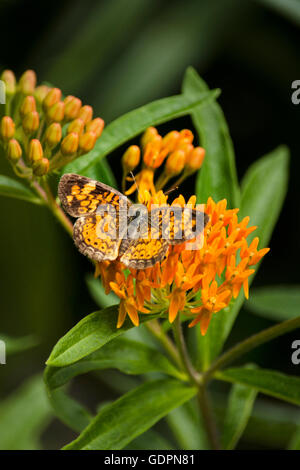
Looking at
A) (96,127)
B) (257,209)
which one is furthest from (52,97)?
(257,209)

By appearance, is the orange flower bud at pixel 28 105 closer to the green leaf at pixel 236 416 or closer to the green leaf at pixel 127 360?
the green leaf at pixel 127 360

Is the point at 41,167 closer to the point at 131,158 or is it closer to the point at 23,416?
the point at 131,158

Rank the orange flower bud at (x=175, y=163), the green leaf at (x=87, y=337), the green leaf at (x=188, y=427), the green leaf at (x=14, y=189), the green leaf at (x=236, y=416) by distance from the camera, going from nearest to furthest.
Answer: the green leaf at (x=87, y=337) → the green leaf at (x=14, y=189) → the orange flower bud at (x=175, y=163) → the green leaf at (x=236, y=416) → the green leaf at (x=188, y=427)

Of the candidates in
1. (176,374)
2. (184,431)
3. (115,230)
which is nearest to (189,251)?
(115,230)

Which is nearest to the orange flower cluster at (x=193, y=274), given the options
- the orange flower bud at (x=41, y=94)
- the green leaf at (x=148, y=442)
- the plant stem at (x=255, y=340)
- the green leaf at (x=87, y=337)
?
the green leaf at (x=87, y=337)
